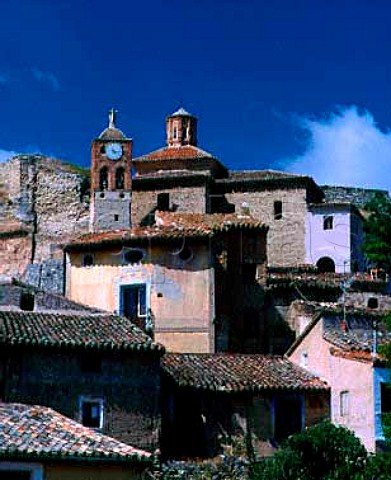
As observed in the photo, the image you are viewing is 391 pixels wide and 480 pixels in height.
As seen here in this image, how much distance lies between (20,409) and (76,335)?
7.74m

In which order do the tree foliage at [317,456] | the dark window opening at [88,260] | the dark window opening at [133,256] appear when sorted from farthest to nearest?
the dark window opening at [88,260] < the dark window opening at [133,256] < the tree foliage at [317,456]

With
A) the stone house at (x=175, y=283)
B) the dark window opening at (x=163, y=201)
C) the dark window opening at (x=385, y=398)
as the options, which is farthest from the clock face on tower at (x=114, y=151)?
the dark window opening at (x=385, y=398)

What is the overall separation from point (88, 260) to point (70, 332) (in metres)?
10.7

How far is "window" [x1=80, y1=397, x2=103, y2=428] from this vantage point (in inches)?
1201

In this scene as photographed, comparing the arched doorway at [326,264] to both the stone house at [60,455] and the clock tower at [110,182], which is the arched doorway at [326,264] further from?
the stone house at [60,455]

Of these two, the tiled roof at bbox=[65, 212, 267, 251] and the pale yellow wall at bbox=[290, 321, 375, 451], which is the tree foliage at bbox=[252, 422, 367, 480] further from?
the tiled roof at bbox=[65, 212, 267, 251]

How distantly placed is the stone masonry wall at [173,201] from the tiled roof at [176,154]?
3.37 metres

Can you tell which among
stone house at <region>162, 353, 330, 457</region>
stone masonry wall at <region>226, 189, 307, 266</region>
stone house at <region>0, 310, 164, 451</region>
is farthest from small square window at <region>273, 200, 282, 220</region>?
stone house at <region>0, 310, 164, 451</region>

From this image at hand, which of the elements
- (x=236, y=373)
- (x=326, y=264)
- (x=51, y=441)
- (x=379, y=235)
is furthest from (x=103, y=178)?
(x=51, y=441)

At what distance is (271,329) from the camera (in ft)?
142

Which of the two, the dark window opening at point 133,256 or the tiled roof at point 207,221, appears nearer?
the dark window opening at point 133,256

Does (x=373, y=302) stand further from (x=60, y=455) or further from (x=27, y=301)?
(x=60, y=455)

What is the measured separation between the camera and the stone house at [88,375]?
30047 millimetres

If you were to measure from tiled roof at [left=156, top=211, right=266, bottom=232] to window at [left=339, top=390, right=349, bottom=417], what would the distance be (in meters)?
9.79
